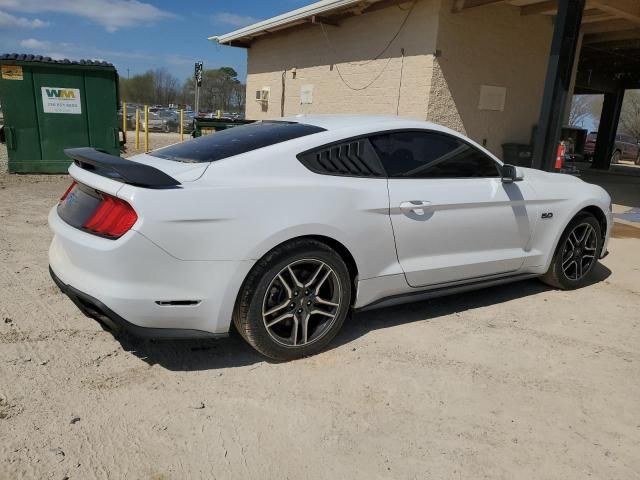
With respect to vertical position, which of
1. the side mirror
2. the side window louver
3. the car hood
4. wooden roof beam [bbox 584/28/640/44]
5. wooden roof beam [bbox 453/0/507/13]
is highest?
wooden roof beam [bbox 584/28/640/44]

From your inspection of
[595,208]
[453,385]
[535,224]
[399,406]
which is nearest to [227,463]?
[399,406]

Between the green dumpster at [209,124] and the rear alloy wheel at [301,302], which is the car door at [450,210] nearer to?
the rear alloy wheel at [301,302]

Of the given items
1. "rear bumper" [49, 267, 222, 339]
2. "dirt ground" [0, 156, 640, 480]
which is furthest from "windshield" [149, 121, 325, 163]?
"dirt ground" [0, 156, 640, 480]

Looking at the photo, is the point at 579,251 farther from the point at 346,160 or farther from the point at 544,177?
the point at 346,160

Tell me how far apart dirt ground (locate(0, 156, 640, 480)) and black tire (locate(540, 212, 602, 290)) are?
60cm

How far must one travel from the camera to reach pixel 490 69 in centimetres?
1043

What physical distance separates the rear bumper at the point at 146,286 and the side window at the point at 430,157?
1295mm

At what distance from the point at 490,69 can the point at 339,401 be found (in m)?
9.34

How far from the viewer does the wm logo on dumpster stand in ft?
31.2

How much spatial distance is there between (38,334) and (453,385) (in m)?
2.60

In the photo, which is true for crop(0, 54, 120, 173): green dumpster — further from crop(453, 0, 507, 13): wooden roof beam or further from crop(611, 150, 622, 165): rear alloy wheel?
crop(611, 150, 622, 165): rear alloy wheel

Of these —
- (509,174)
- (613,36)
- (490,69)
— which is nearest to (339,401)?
(509,174)

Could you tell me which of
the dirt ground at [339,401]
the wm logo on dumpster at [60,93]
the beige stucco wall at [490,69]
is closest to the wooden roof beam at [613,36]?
the beige stucco wall at [490,69]

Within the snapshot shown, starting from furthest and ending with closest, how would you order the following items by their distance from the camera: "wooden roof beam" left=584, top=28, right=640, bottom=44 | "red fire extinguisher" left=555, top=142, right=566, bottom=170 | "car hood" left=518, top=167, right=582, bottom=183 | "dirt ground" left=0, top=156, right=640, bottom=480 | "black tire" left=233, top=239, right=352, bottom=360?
"wooden roof beam" left=584, top=28, right=640, bottom=44, "red fire extinguisher" left=555, top=142, right=566, bottom=170, "car hood" left=518, top=167, right=582, bottom=183, "black tire" left=233, top=239, right=352, bottom=360, "dirt ground" left=0, top=156, right=640, bottom=480
